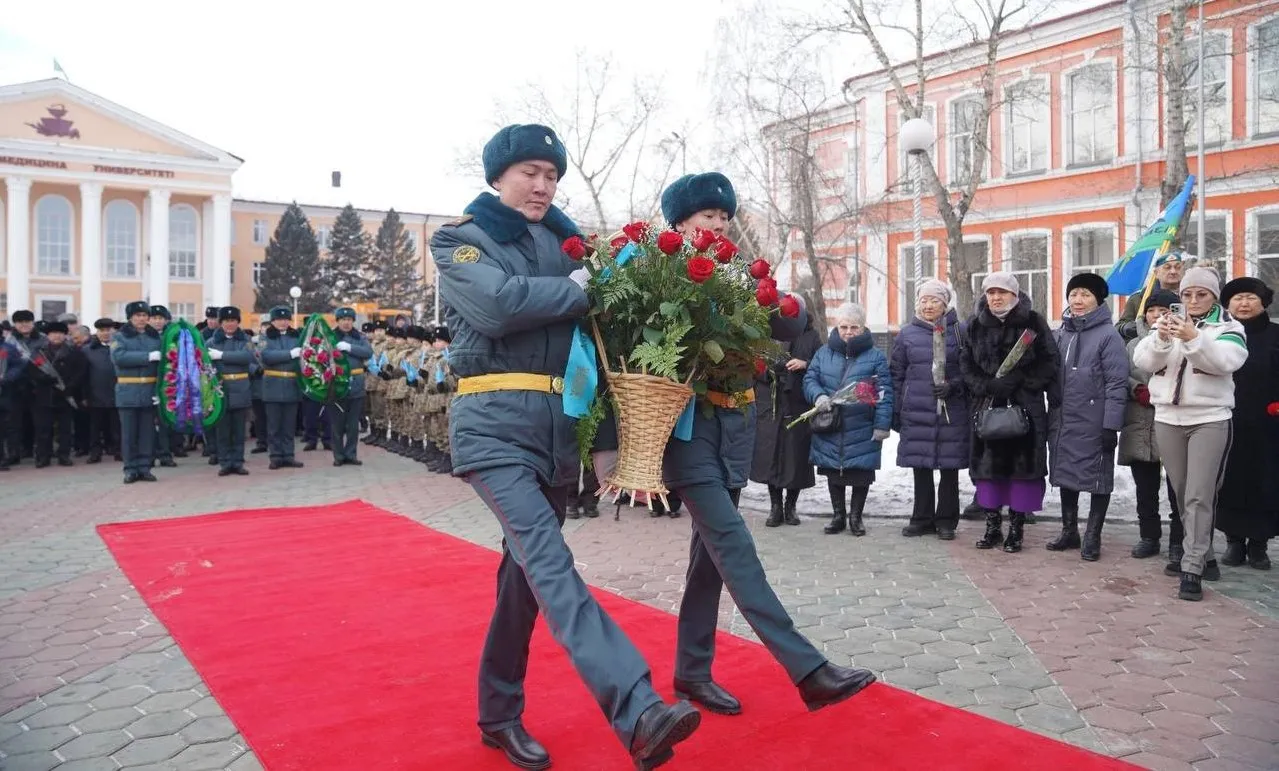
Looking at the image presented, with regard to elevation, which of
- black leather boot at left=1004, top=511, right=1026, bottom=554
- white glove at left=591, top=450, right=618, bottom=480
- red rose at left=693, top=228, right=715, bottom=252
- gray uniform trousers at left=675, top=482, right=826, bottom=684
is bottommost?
black leather boot at left=1004, top=511, right=1026, bottom=554

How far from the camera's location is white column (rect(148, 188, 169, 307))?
51.2m

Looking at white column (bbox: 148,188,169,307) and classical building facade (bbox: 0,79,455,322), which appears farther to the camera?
white column (bbox: 148,188,169,307)

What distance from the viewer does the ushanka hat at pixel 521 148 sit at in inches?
133

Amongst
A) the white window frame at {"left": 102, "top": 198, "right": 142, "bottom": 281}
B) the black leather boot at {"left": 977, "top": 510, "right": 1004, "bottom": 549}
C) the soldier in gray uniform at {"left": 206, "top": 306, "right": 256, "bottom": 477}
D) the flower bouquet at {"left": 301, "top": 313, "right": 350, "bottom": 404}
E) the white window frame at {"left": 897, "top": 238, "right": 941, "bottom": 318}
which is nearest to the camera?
the black leather boot at {"left": 977, "top": 510, "right": 1004, "bottom": 549}

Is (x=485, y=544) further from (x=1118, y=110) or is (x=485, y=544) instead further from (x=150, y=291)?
(x=150, y=291)

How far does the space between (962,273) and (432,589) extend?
1251 centimetres

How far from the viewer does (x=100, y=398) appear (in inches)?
574

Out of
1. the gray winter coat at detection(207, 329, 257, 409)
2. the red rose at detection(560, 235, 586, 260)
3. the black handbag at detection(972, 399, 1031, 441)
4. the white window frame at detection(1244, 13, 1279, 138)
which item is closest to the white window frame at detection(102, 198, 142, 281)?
the gray winter coat at detection(207, 329, 257, 409)

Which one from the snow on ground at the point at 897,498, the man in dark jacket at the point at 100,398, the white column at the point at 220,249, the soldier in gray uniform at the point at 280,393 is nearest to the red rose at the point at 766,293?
the snow on ground at the point at 897,498

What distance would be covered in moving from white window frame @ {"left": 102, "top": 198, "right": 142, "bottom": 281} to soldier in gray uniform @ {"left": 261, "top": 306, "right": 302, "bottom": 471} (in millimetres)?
46081

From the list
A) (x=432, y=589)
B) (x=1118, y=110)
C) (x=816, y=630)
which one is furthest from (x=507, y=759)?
(x=1118, y=110)

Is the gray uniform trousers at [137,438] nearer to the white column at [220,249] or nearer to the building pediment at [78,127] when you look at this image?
the white column at [220,249]

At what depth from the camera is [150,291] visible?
5234 cm

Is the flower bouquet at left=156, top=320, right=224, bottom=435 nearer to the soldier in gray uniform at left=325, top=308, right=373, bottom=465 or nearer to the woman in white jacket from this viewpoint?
the soldier in gray uniform at left=325, top=308, right=373, bottom=465
